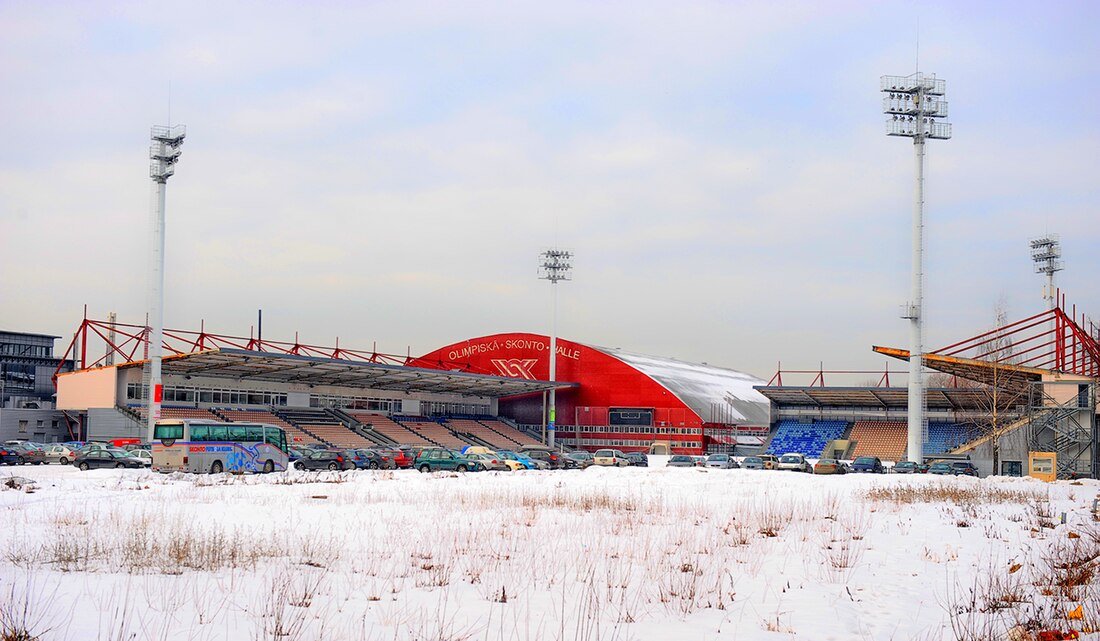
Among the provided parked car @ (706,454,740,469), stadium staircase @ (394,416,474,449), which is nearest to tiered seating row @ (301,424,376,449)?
stadium staircase @ (394,416,474,449)

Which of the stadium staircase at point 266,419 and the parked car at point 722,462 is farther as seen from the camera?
the stadium staircase at point 266,419

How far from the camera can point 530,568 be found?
14.3 m

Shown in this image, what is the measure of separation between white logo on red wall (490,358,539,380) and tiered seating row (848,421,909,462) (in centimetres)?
3046

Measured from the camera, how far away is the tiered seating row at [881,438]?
75.5m

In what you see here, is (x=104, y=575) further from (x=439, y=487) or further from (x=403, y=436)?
(x=403, y=436)

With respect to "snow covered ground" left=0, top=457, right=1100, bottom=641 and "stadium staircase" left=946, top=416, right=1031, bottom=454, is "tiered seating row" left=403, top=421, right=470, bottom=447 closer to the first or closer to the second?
"stadium staircase" left=946, top=416, right=1031, bottom=454

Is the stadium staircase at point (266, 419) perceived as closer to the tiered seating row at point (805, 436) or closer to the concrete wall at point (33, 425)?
the concrete wall at point (33, 425)

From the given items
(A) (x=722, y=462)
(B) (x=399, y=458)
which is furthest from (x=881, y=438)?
(B) (x=399, y=458)

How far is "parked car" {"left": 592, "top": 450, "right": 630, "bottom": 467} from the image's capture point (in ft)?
193

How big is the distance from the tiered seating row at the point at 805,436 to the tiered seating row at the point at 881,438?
1425 mm

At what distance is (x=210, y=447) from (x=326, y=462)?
298 inches

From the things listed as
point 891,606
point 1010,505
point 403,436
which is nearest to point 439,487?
point 1010,505

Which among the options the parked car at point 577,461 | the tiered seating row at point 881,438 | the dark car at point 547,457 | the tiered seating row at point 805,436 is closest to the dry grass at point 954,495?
the dark car at point 547,457

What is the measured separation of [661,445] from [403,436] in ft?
75.2
